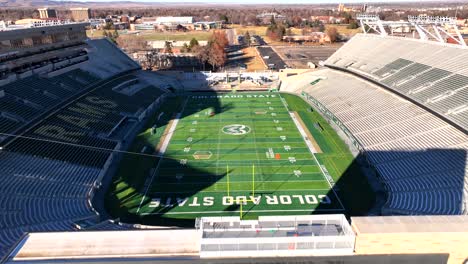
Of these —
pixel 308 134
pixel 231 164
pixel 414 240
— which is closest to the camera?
pixel 414 240

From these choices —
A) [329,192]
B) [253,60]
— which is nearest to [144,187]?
[329,192]

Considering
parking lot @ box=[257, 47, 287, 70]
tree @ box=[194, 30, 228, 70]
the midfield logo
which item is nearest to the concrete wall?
the midfield logo

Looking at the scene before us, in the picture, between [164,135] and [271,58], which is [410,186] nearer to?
[164,135]

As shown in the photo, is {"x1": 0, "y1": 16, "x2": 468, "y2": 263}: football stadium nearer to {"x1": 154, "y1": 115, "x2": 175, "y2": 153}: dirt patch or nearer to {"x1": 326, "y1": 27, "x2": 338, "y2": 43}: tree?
{"x1": 154, "y1": 115, "x2": 175, "y2": 153}: dirt patch

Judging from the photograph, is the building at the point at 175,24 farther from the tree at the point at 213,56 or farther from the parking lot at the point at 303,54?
the tree at the point at 213,56

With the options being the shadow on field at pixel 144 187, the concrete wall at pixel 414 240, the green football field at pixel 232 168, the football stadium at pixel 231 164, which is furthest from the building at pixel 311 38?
the concrete wall at pixel 414 240

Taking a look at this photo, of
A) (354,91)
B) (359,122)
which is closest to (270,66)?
(354,91)
